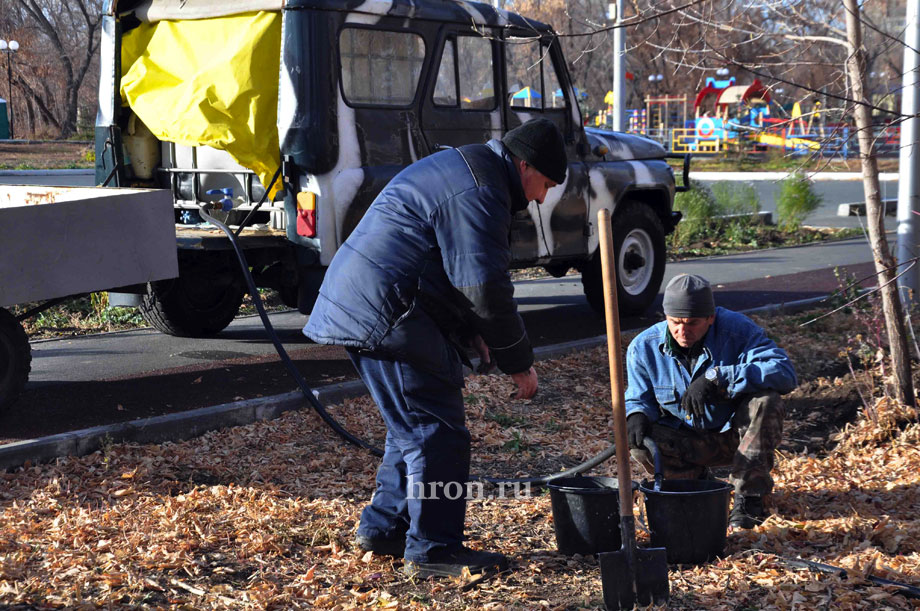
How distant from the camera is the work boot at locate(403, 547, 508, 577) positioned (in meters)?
3.97

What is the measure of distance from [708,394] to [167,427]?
3.00 m

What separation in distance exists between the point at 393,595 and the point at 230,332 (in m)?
5.58

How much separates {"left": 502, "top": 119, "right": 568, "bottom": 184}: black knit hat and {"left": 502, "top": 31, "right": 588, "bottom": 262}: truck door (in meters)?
4.38

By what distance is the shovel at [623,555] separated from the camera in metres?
3.69

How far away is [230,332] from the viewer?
29.9 feet

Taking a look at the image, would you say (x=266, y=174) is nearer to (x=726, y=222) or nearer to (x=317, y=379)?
(x=317, y=379)

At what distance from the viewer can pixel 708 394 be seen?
182 inches

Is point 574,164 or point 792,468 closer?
point 792,468

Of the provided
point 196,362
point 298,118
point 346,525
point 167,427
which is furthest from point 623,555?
point 196,362

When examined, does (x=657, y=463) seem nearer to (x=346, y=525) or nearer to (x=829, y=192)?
(x=346, y=525)

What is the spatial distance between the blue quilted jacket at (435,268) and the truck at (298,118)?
115 inches

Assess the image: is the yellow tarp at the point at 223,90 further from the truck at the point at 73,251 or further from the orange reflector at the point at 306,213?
the truck at the point at 73,251

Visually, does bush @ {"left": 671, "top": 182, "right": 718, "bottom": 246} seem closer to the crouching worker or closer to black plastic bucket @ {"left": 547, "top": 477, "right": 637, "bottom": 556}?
the crouching worker

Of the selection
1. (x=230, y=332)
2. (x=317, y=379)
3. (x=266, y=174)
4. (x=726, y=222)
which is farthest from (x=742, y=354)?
(x=726, y=222)
